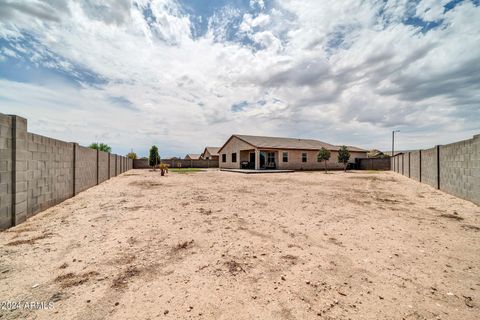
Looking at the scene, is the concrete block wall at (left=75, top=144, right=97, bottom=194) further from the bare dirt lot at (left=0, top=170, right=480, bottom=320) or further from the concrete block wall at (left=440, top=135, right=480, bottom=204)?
the concrete block wall at (left=440, top=135, right=480, bottom=204)

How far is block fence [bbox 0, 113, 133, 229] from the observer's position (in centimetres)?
467

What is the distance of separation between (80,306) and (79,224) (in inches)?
143

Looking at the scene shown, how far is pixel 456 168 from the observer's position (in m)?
8.86

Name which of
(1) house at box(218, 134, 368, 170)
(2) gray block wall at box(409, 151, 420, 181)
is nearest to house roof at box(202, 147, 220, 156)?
(1) house at box(218, 134, 368, 170)

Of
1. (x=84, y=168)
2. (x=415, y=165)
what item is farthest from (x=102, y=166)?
(x=415, y=165)

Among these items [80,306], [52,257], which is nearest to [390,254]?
[80,306]

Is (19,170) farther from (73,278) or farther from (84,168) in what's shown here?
(84,168)

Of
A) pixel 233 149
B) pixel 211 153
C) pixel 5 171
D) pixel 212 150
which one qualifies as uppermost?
pixel 212 150

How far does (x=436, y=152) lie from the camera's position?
1115 centimetres

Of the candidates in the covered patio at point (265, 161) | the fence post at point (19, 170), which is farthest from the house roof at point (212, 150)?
the fence post at point (19, 170)

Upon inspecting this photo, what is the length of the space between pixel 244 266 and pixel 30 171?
20.9 feet

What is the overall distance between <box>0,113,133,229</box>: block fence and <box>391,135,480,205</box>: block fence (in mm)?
13560

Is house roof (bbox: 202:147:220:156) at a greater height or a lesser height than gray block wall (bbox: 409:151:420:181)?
greater

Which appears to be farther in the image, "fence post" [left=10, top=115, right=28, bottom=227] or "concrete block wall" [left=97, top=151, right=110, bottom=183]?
"concrete block wall" [left=97, top=151, right=110, bottom=183]
